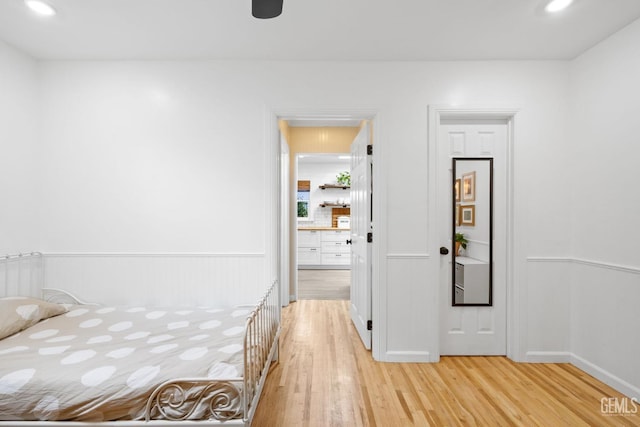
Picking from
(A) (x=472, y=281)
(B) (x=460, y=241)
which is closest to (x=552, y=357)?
(A) (x=472, y=281)

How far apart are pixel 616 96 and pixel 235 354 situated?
3212 millimetres

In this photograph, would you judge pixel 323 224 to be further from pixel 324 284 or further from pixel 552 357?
pixel 552 357

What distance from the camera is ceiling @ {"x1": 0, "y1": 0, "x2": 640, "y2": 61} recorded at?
2141mm

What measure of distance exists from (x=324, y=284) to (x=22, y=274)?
4063 millimetres

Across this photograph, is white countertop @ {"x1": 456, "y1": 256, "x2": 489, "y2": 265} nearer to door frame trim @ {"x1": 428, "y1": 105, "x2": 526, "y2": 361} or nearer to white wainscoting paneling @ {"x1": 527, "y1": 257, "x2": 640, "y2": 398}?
door frame trim @ {"x1": 428, "y1": 105, "x2": 526, "y2": 361}

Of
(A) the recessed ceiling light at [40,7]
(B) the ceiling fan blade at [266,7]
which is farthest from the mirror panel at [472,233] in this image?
(A) the recessed ceiling light at [40,7]

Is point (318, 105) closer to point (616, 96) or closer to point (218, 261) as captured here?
point (218, 261)

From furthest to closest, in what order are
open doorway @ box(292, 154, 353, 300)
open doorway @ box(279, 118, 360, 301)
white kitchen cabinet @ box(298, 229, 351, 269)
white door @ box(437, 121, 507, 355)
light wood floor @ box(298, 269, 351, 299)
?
1. white kitchen cabinet @ box(298, 229, 351, 269)
2. open doorway @ box(292, 154, 353, 300)
3. open doorway @ box(279, 118, 360, 301)
4. light wood floor @ box(298, 269, 351, 299)
5. white door @ box(437, 121, 507, 355)

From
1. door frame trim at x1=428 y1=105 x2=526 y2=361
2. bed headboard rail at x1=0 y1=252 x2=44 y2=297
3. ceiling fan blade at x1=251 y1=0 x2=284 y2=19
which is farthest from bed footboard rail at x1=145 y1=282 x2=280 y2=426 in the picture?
bed headboard rail at x1=0 y1=252 x2=44 y2=297

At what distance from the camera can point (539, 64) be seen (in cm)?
285

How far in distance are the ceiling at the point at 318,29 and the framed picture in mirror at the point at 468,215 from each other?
130cm

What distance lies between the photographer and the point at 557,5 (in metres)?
2.09

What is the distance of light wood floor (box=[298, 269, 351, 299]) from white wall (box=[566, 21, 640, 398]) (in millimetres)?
2984

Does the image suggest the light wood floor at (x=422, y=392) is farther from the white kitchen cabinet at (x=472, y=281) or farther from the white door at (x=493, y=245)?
the white kitchen cabinet at (x=472, y=281)
